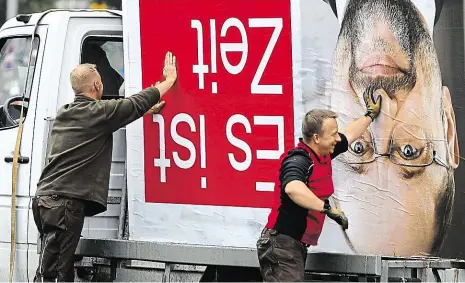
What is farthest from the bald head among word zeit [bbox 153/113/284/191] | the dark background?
the dark background

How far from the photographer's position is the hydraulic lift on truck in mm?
6719

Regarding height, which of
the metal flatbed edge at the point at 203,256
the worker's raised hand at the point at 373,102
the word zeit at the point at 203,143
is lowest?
the metal flatbed edge at the point at 203,256

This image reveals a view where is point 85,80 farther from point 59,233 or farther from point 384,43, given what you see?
point 384,43

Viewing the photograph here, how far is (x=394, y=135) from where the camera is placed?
21.0 feet

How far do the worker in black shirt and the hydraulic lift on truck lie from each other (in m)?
0.24

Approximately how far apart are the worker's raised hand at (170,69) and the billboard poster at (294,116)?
53mm

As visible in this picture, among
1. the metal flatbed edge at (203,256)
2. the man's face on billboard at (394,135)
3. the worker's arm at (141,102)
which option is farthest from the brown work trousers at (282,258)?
the worker's arm at (141,102)

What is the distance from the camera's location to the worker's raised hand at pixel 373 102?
643 cm

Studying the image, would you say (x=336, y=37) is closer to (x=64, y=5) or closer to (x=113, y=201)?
(x=113, y=201)

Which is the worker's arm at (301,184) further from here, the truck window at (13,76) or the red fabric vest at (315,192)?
the truck window at (13,76)

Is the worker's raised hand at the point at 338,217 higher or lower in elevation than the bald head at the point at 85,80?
lower

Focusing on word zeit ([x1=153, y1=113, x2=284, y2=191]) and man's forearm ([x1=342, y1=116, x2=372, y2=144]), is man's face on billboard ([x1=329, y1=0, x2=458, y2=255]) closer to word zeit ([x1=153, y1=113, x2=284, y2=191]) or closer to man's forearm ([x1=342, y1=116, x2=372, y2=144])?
man's forearm ([x1=342, y1=116, x2=372, y2=144])

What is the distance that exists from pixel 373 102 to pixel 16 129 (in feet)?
9.99

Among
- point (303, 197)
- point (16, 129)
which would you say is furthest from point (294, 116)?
point (16, 129)
